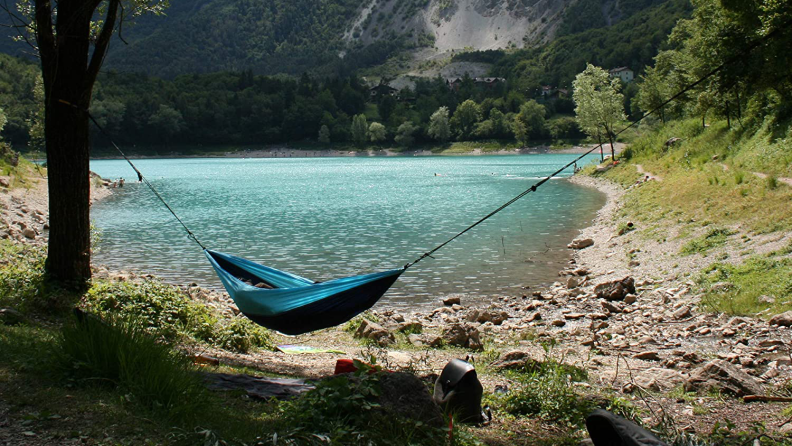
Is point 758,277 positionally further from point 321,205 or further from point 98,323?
point 321,205

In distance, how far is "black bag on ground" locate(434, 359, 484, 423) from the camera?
4.00m

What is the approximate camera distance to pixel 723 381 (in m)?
4.97

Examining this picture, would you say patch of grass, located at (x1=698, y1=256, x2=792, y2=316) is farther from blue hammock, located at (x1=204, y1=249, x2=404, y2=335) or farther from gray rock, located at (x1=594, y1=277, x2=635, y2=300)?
blue hammock, located at (x1=204, y1=249, x2=404, y2=335)

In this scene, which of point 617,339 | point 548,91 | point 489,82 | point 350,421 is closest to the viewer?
point 350,421

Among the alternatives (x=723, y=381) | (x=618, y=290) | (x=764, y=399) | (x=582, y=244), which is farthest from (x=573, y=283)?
(x=764, y=399)

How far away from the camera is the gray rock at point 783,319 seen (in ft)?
21.8

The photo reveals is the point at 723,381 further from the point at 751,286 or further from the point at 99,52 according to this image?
the point at 99,52

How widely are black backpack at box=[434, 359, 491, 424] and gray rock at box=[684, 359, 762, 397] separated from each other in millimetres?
2051

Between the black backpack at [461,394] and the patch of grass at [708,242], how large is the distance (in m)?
8.51

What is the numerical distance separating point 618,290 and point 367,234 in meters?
11.6

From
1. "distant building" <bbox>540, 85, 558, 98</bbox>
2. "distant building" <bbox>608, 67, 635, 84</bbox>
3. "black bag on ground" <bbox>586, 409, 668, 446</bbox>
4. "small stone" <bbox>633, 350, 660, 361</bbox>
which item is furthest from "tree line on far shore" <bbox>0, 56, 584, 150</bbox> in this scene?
"black bag on ground" <bbox>586, 409, 668, 446</bbox>

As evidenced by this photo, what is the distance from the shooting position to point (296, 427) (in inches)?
136

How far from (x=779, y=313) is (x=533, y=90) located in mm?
153529

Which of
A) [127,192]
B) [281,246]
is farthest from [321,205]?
[127,192]
